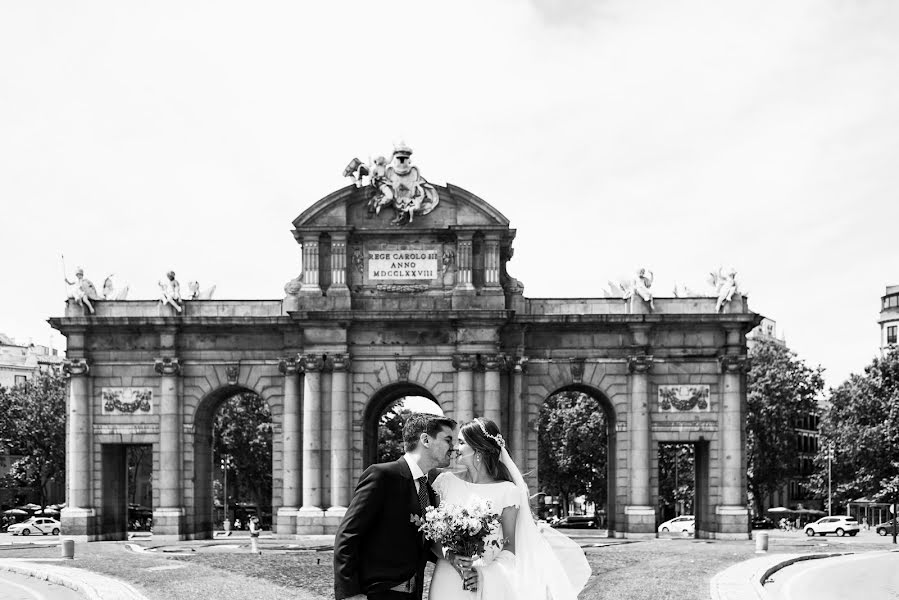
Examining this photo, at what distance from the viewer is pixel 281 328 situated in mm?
57781

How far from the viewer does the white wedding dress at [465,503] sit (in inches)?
506

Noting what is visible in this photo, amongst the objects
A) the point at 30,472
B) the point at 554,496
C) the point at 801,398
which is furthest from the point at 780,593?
the point at 30,472

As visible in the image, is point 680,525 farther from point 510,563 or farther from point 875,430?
point 510,563

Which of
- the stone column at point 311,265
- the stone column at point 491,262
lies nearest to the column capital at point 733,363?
the stone column at point 491,262

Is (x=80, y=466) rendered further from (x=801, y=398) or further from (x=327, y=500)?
(x=801, y=398)

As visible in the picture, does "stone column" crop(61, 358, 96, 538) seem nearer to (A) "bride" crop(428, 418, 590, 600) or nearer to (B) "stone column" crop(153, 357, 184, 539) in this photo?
(B) "stone column" crop(153, 357, 184, 539)

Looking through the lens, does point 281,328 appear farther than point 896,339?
No

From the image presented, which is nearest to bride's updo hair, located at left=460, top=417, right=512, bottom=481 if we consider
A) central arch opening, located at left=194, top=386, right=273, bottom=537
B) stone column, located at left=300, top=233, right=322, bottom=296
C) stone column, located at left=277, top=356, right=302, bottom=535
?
stone column, located at left=300, top=233, right=322, bottom=296

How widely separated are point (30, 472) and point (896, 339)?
92.8m

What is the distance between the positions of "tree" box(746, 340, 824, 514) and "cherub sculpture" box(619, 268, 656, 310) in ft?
125

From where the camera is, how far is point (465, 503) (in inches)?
500

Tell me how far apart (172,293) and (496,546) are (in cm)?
4725

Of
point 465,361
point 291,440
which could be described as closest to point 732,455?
point 465,361

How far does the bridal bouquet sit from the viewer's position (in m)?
12.4
